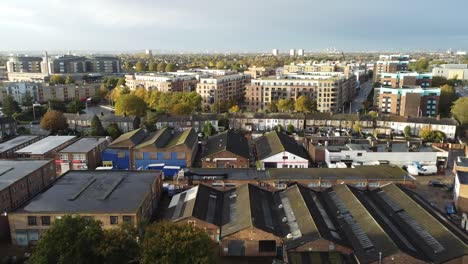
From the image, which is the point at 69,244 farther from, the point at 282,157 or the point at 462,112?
the point at 462,112

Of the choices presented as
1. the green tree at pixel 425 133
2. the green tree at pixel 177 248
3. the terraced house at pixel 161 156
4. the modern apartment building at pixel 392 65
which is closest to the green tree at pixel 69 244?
the green tree at pixel 177 248

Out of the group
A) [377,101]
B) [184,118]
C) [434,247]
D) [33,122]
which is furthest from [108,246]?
[377,101]

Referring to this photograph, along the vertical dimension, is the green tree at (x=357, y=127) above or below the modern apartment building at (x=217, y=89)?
below

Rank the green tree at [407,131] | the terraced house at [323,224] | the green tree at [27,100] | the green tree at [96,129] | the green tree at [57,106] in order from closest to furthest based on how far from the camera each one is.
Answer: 1. the terraced house at [323,224]
2. the green tree at [96,129]
3. the green tree at [407,131]
4. the green tree at [57,106]
5. the green tree at [27,100]

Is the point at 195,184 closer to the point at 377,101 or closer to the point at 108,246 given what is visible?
the point at 108,246

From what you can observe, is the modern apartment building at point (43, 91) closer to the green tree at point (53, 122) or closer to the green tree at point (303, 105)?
the green tree at point (53, 122)

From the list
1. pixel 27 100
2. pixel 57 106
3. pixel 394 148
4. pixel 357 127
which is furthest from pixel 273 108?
pixel 27 100
